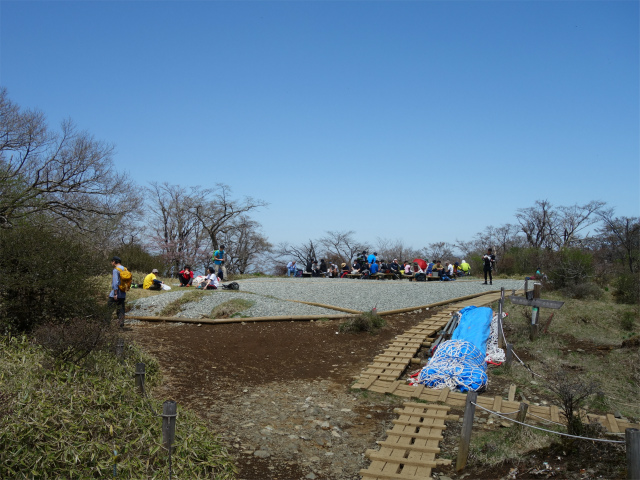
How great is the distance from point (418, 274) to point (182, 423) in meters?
17.8

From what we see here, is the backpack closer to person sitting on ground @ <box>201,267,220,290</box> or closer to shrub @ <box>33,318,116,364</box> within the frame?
shrub @ <box>33,318,116,364</box>

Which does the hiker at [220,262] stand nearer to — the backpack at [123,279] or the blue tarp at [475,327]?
the backpack at [123,279]

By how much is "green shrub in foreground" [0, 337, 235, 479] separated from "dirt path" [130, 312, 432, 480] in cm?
44

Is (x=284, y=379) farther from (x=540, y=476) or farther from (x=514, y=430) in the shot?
(x=540, y=476)

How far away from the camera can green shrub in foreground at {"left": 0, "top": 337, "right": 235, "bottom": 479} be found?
11.8 feet

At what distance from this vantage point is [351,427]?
5.31 metres

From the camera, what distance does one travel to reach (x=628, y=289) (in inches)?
553

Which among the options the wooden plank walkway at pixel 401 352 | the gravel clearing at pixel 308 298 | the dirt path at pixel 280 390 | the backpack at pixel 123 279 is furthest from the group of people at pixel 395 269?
the backpack at pixel 123 279

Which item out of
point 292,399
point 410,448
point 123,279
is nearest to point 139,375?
point 292,399

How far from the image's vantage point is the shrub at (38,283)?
7082 millimetres

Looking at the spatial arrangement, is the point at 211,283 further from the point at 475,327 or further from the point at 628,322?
the point at 628,322

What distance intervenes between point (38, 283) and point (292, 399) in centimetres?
410

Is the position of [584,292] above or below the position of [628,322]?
above

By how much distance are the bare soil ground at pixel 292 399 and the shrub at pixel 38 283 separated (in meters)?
1.32
